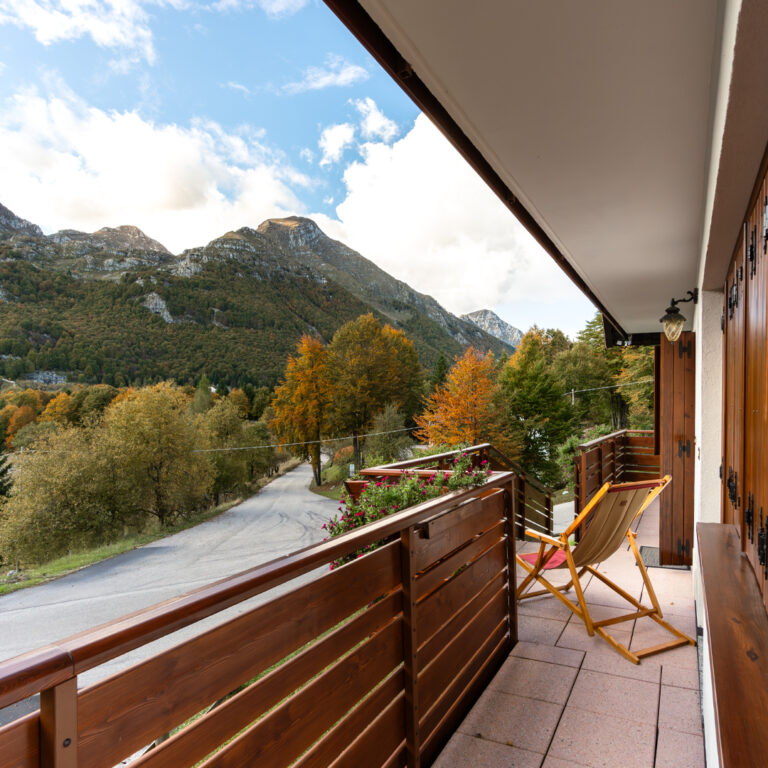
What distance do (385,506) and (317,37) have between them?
1107 inches

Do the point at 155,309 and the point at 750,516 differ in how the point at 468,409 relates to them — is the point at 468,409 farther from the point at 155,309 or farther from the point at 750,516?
the point at 155,309

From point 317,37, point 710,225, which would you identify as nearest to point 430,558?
point 710,225

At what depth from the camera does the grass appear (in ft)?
96.1

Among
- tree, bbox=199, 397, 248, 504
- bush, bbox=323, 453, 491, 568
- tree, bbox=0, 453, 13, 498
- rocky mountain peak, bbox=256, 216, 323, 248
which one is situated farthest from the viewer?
rocky mountain peak, bbox=256, 216, 323, 248

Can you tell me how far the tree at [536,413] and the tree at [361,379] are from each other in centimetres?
1071

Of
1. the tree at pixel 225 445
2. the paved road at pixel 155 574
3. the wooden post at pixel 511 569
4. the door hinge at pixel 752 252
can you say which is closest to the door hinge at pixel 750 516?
the door hinge at pixel 752 252

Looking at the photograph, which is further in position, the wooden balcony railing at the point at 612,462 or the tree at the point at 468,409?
the tree at the point at 468,409

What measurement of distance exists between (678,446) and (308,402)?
1335 inches

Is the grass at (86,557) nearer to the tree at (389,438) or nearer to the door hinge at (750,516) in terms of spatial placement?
the tree at (389,438)

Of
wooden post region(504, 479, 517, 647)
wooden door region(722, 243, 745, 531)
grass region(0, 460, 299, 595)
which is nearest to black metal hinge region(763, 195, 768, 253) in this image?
wooden door region(722, 243, 745, 531)

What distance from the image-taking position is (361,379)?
36688 mm

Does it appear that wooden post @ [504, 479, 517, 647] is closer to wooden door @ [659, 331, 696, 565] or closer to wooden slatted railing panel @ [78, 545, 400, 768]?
wooden slatted railing panel @ [78, 545, 400, 768]

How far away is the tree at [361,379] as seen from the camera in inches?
1443

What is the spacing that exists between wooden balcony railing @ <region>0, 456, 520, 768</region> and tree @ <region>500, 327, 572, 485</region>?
76.9 ft
